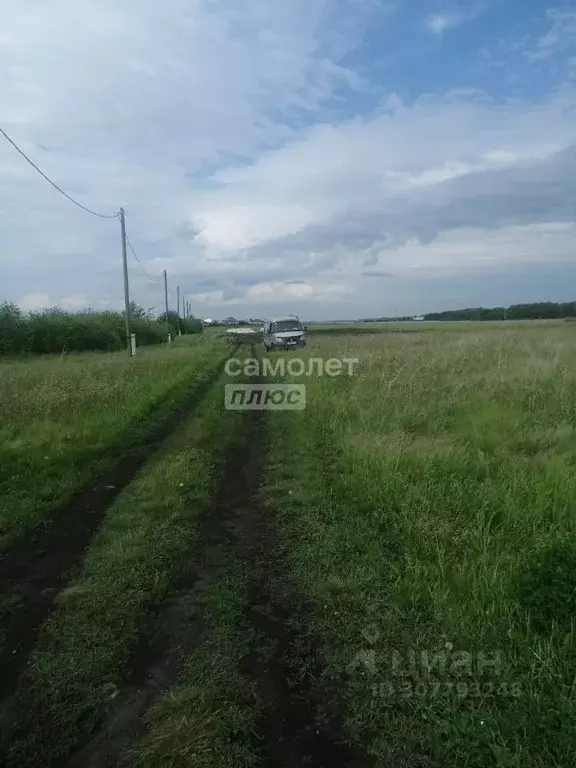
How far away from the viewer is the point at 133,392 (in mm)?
12266

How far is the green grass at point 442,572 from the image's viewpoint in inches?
100

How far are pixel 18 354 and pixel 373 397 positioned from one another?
3359 centimetres

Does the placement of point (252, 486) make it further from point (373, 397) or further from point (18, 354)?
point (18, 354)

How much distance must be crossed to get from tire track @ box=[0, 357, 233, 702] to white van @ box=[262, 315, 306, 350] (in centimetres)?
2240

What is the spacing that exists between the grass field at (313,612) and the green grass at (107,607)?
0.01 metres

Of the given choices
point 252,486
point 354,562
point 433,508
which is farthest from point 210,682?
point 252,486

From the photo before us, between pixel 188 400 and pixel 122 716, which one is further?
pixel 188 400

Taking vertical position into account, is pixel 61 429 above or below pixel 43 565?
above

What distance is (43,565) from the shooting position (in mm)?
4379

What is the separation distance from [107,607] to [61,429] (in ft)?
19.3

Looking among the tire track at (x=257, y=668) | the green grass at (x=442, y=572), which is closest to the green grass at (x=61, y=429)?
the tire track at (x=257, y=668)

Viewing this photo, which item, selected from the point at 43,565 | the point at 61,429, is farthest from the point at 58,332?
the point at 43,565

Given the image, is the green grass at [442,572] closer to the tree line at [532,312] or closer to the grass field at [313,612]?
the grass field at [313,612]

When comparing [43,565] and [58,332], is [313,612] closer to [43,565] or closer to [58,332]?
[43,565]
